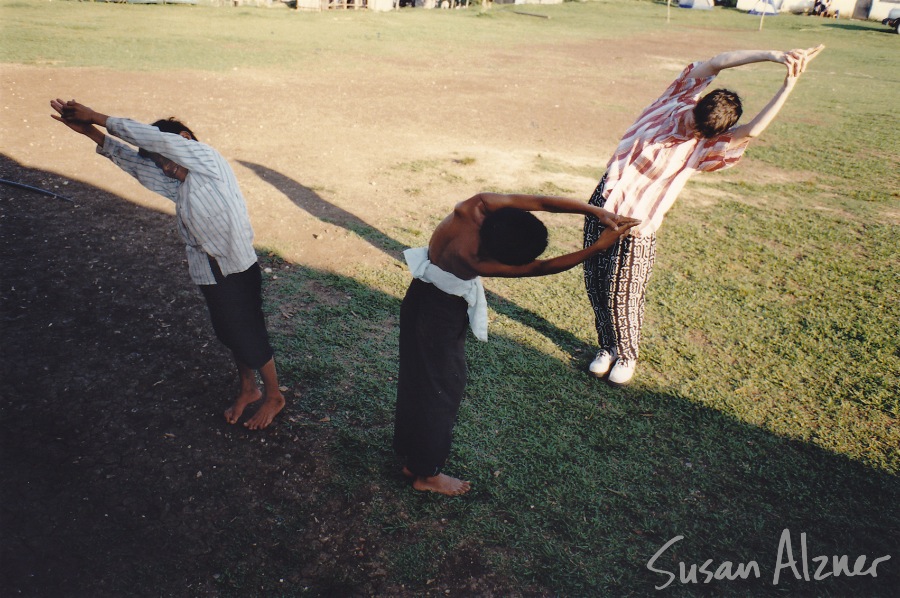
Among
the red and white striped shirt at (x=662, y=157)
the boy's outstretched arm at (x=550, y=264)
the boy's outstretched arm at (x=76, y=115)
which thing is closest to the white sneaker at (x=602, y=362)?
the red and white striped shirt at (x=662, y=157)

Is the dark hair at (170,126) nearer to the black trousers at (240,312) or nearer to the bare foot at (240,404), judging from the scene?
the black trousers at (240,312)

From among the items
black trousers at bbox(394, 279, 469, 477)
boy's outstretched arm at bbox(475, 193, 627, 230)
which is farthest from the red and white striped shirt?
black trousers at bbox(394, 279, 469, 477)

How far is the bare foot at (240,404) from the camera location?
353 centimetres

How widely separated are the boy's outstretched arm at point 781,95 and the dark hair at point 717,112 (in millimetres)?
96

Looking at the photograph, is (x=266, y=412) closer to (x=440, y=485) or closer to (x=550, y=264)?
(x=440, y=485)

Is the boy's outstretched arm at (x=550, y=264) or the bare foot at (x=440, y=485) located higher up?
the boy's outstretched arm at (x=550, y=264)

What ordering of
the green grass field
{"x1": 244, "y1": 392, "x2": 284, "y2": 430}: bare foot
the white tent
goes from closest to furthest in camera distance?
the green grass field, {"x1": 244, "y1": 392, "x2": 284, "y2": 430}: bare foot, the white tent

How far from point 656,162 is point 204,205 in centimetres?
264

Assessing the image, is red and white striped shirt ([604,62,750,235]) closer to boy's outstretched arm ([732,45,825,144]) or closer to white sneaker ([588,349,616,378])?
boy's outstretched arm ([732,45,825,144])

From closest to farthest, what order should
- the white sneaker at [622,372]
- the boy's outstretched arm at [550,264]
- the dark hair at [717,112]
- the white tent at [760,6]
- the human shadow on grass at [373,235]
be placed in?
the boy's outstretched arm at [550,264]
the dark hair at [717,112]
the white sneaker at [622,372]
the human shadow on grass at [373,235]
the white tent at [760,6]

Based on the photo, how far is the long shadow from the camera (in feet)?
9.07

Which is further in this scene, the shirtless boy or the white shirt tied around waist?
the white shirt tied around waist

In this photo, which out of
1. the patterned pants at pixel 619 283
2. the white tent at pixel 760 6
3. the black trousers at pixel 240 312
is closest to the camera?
the black trousers at pixel 240 312

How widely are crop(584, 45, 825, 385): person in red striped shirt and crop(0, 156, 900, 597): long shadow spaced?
1.96 ft
